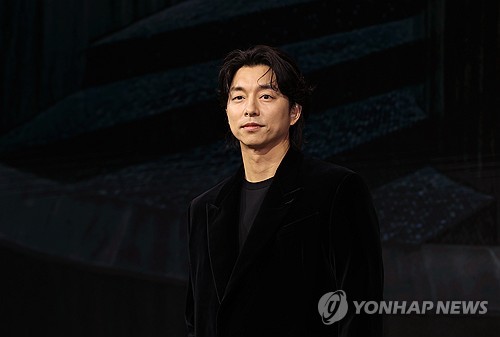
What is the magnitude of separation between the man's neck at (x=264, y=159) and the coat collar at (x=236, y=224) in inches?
0.7

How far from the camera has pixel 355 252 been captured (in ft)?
4.40

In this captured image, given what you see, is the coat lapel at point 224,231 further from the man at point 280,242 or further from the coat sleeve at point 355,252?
the coat sleeve at point 355,252

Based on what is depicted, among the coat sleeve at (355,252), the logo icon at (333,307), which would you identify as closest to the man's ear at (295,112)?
the coat sleeve at (355,252)

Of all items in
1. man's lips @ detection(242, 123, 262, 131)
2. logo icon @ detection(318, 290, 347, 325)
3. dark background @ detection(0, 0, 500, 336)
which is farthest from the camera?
dark background @ detection(0, 0, 500, 336)

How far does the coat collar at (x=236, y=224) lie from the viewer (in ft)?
4.46

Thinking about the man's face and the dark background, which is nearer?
the man's face

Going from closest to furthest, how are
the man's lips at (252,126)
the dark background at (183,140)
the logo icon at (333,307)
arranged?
the logo icon at (333,307) → the man's lips at (252,126) → the dark background at (183,140)

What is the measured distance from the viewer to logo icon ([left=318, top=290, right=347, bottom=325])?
131 cm

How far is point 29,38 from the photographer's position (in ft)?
12.8

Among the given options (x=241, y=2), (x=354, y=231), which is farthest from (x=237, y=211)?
(x=241, y=2)

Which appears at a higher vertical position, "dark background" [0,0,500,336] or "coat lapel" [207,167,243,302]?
"dark background" [0,0,500,336]

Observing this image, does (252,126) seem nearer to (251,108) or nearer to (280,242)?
(251,108)

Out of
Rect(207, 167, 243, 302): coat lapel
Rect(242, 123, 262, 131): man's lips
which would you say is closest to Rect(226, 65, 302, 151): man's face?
Rect(242, 123, 262, 131): man's lips

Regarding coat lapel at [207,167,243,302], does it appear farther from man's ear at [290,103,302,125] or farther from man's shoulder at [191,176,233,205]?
man's ear at [290,103,302,125]
